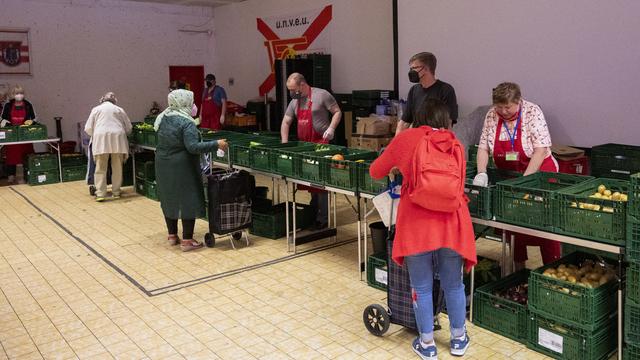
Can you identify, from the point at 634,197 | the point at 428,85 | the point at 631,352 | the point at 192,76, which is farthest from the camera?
the point at 192,76

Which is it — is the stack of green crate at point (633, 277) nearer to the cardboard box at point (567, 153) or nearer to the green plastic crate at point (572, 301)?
the green plastic crate at point (572, 301)

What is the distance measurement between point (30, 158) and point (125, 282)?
603 centimetres

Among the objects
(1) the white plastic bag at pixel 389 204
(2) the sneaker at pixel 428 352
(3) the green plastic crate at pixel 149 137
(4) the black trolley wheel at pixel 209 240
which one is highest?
(3) the green plastic crate at pixel 149 137

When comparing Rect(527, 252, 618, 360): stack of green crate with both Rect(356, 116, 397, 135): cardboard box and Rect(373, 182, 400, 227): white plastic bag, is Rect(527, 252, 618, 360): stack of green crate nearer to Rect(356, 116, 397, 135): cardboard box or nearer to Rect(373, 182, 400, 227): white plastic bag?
Rect(373, 182, 400, 227): white plastic bag

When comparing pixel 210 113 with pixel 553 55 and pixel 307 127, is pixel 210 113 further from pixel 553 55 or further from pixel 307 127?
pixel 553 55

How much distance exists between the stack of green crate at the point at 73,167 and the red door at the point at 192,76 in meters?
4.06

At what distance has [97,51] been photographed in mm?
13016

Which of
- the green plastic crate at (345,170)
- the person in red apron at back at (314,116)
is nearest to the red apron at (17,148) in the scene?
the person in red apron at back at (314,116)

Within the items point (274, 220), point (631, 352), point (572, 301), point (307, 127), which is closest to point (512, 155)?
point (572, 301)

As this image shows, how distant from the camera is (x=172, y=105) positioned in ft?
18.8

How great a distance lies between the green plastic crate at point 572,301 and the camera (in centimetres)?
329

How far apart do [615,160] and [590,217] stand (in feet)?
11.9

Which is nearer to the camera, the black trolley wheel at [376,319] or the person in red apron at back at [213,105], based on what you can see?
the black trolley wheel at [376,319]

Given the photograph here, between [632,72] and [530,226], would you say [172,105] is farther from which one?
[632,72]
